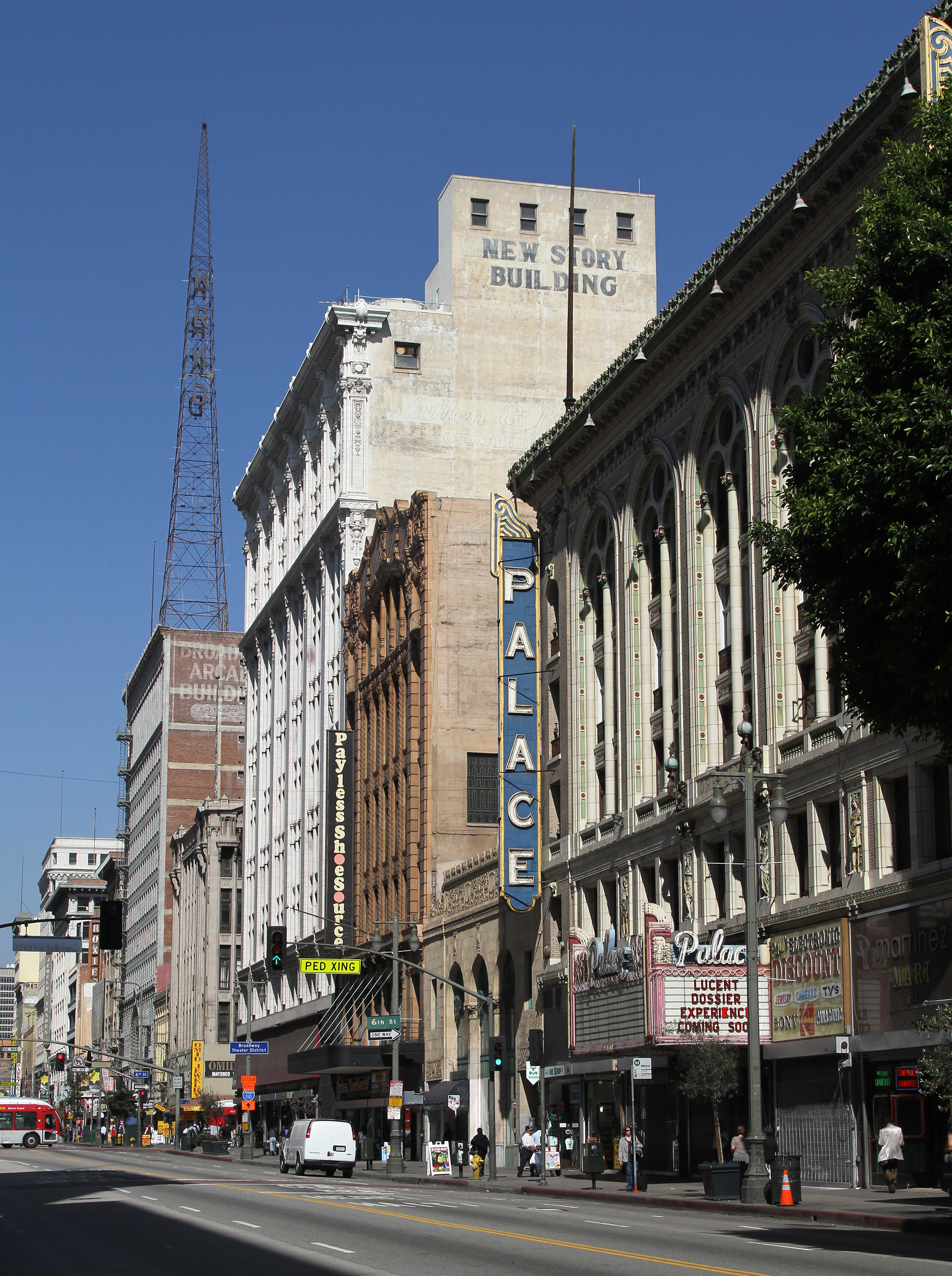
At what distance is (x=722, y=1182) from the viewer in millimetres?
34531

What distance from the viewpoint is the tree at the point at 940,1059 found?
2759cm

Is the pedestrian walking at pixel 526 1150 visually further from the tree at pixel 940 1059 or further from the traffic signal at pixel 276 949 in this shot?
the tree at pixel 940 1059

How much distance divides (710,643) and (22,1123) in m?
80.8

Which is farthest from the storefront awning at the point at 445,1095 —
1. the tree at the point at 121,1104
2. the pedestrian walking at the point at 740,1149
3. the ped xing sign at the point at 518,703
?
the tree at the point at 121,1104

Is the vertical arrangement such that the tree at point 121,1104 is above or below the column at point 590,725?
below

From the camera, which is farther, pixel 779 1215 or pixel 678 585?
pixel 678 585

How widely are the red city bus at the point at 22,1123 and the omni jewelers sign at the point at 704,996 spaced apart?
260 feet

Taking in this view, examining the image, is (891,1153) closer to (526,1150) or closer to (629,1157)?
(629,1157)

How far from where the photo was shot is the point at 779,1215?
30.5 meters

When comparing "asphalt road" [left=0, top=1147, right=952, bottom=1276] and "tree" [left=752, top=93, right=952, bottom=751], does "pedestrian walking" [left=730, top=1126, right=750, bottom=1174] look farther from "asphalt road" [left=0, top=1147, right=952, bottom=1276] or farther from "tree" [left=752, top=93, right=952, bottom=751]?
"tree" [left=752, top=93, right=952, bottom=751]

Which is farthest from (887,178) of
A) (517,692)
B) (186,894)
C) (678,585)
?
(186,894)

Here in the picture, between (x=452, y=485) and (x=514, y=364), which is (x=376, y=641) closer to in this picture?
(x=452, y=485)

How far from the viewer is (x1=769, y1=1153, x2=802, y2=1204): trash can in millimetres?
31781

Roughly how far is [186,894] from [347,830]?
63445mm
